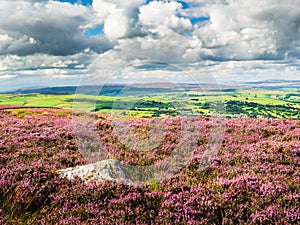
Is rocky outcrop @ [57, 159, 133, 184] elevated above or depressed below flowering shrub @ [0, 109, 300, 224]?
above

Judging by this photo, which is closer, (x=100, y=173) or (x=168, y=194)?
(x=168, y=194)

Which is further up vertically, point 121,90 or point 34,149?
point 121,90

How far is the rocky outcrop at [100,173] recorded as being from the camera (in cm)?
635

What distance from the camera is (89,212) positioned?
198 inches

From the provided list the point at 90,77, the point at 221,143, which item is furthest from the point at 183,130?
the point at 90,77

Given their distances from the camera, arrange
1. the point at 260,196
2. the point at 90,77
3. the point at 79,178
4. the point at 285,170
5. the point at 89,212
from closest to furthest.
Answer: the point at 89,212, the point at 260,196, the point at 79,178, the point at 285,170, the point at 90,77

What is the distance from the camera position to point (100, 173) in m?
6.52

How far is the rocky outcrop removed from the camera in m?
6.35

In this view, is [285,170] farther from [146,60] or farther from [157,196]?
[146,60]

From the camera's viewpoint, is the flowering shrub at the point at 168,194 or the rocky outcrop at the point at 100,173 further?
the rocky outcrop at the point at 100,173

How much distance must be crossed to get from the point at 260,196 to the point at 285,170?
2043 millimetres

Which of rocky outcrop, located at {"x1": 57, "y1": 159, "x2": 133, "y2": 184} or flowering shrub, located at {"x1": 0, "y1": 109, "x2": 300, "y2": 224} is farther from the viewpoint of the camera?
rocky outcrop, located at {"x1": 57, "y1": 159, "x2": 133, "y2": 184}

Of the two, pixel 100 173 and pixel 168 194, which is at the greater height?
pixel 100 173

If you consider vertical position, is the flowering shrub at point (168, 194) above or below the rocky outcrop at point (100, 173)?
below
